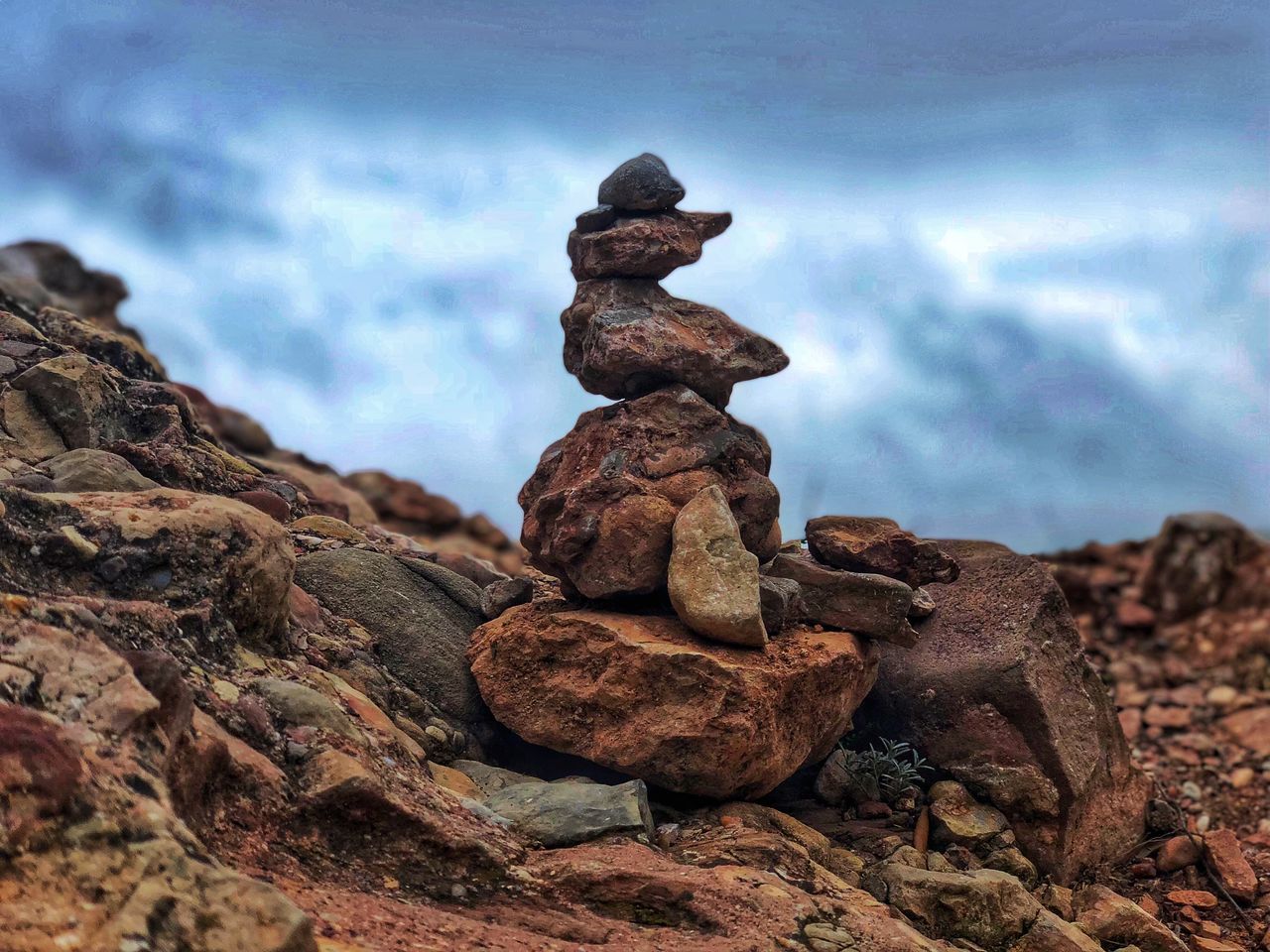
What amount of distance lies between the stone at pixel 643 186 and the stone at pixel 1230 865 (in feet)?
26.1

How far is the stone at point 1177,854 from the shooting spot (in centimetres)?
1079

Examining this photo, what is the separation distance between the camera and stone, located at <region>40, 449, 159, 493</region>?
8922mm

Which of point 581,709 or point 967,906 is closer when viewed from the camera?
point 967,906

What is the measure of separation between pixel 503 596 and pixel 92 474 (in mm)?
3455

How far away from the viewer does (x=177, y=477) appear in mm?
10383

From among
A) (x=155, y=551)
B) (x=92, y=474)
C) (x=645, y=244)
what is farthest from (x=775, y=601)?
(x=92, y=474)

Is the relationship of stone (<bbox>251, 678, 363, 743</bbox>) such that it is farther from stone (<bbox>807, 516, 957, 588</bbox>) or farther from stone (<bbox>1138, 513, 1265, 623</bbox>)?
stone (<bbox>1138, 513, 1265, 623</bbox>)

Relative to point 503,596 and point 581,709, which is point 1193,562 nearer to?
point 503,596

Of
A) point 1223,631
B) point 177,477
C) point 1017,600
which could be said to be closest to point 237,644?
point 177,477

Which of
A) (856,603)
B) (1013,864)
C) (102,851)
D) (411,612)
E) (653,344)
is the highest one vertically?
(653,344)

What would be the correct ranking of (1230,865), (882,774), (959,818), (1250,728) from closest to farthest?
(959,818) < (882,774) < (1230,865) < (1250,728)

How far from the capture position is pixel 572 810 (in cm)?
771

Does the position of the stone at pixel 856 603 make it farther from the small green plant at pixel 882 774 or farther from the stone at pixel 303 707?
the stone at pixel 303 707

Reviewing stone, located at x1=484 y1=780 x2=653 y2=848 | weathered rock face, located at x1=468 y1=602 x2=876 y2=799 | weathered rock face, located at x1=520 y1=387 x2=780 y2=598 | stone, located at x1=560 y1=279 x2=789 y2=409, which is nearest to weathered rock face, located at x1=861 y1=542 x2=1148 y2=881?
weathered rock face, located at x1=468 y1=602 x2=876 y2=799
